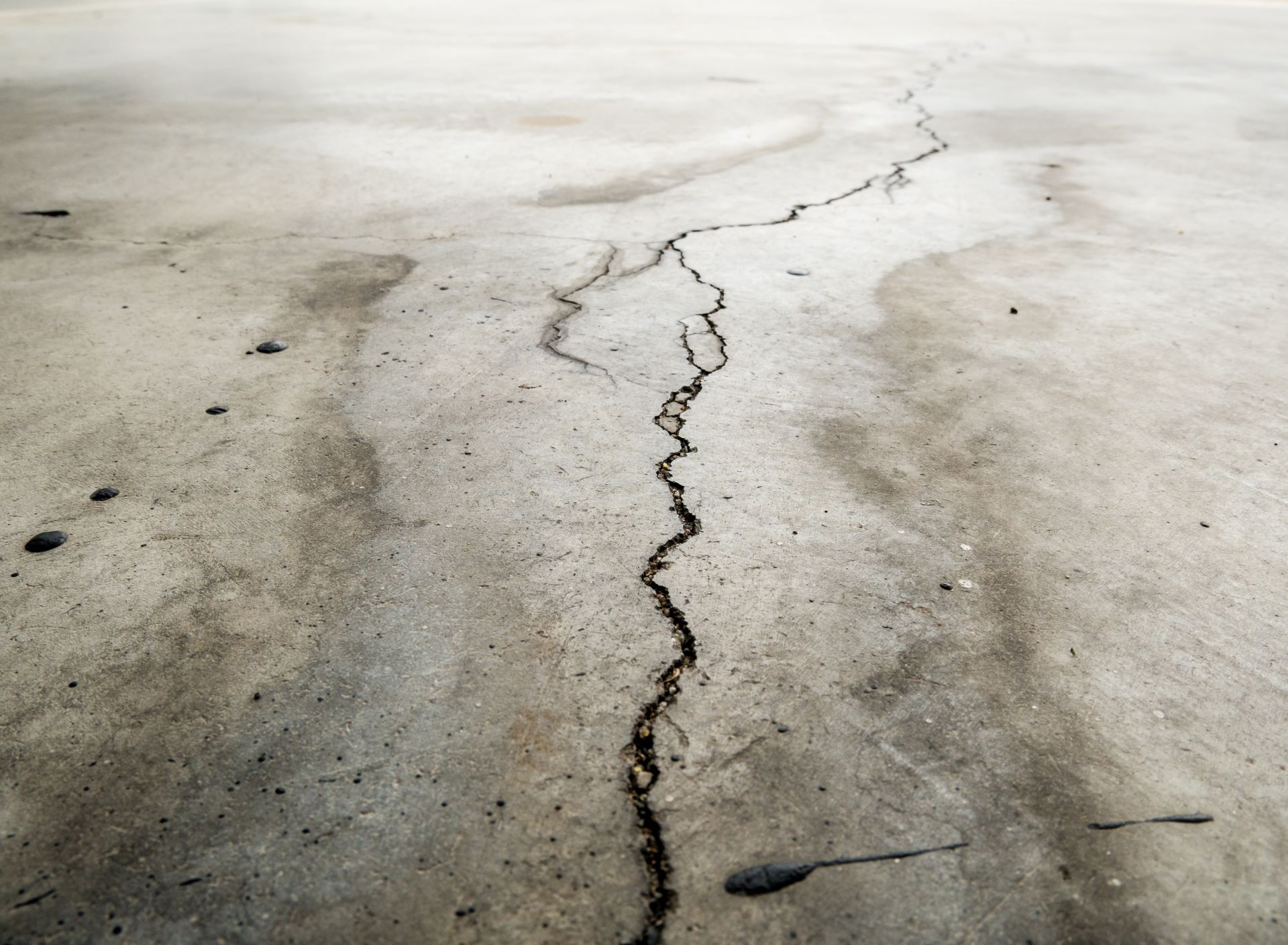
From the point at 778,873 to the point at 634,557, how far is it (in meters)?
1.17

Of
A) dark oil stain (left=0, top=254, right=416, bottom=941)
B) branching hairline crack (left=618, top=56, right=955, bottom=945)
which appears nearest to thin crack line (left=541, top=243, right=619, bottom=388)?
branching hairline crack (left=618, top=56, right=955, bottom=945)

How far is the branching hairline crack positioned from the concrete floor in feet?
0.05

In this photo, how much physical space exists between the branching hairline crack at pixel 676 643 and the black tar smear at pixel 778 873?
14cm

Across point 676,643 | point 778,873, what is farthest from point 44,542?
point 778,873

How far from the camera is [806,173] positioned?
7.43 meters

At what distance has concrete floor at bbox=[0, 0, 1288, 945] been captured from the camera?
2016 mm

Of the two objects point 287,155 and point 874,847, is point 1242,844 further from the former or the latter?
point 287,155

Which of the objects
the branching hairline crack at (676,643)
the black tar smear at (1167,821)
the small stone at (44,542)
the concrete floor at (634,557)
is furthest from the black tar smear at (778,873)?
the small stone at (44,542)

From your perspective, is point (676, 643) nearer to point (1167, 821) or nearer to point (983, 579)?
point (983, 579)

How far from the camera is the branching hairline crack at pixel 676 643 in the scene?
197 cm

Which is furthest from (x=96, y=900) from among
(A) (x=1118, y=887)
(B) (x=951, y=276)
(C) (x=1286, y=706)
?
(B) (x=951, y=276)

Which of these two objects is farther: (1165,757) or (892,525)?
(892,525)

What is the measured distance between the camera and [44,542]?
9.78ft

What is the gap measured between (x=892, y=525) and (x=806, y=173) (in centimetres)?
493
